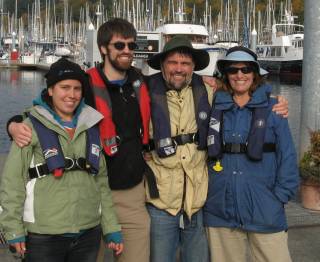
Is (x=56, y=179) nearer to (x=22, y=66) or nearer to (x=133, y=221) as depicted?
(x=133, y=221)

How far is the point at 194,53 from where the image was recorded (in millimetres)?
3959

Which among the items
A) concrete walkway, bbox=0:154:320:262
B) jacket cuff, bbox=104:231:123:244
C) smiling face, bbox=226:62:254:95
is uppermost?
smiling face, bbox=226:62:254:95

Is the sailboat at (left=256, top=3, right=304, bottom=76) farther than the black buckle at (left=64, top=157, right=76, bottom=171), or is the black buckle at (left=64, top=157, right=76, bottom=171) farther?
the sailboat at (left=256, top=3, right=304, bottom=76)

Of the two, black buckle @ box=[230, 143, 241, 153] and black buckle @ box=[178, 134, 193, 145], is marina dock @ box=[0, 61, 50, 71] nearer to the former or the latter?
black buckle @ box=[178, 134, 193, 145]

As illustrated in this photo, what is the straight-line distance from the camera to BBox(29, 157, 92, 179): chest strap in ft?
10.9

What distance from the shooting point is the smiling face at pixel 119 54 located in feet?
12.5

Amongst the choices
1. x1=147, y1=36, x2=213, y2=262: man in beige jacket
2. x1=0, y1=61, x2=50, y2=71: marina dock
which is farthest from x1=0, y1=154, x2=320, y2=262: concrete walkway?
x1=0, y1=61, x2=50, y2=71: marina dock

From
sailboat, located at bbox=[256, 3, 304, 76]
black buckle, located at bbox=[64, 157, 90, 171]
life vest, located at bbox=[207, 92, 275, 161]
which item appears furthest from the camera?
sailboat, located at bbox=[256, 3, 304, 76]

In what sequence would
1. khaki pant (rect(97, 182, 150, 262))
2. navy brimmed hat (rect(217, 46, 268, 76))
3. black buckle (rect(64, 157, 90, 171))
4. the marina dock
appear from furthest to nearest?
the marina dock, khaki pant (rect(97, 182, 150, 262)), navy brimmed hat (rect(217, 46, 268, 76)), black buckle (rect(64, 157, 90, 171))

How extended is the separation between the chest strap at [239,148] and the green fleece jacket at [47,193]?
0.94 m

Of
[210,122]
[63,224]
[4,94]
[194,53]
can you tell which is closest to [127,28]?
[194,53]

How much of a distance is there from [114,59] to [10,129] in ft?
2.90

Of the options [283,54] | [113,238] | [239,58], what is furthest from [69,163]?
[283,54]

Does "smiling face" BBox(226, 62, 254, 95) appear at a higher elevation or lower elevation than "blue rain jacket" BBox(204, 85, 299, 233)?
higher
